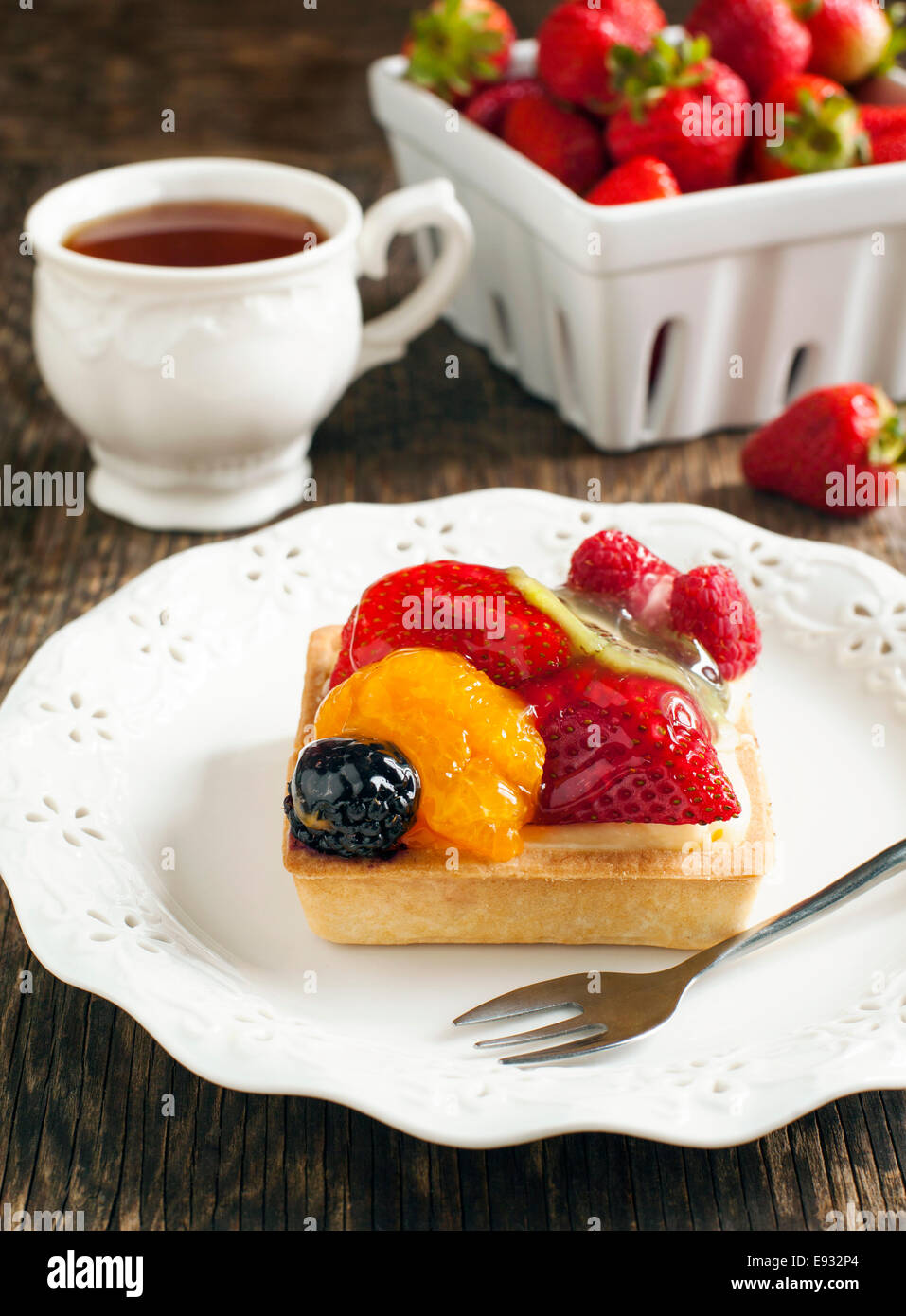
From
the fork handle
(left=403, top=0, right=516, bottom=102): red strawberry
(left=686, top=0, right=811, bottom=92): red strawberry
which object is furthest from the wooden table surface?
(left=686, top=0, right=811, bottom=92): red strawberry

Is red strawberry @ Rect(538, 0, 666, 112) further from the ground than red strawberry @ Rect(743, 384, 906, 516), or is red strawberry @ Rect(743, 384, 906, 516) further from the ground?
red strawberry @ Rect(538, 0, 666, 112)

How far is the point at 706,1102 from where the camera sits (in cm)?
119

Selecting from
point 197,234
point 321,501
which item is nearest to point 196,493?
point 321,501

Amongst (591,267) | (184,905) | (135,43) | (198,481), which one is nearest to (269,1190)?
(184,905)

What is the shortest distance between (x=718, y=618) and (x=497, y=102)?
1454 millimetres

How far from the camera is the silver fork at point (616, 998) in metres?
1.32

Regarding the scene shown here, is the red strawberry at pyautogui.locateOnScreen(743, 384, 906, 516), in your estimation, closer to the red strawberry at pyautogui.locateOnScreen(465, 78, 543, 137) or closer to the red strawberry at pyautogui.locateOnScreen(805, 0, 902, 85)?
the red strawberry at pyautogui.locateOnScreen(805, 0, 902, 85)

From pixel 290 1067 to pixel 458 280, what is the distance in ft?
5.57

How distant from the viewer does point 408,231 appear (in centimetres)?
246

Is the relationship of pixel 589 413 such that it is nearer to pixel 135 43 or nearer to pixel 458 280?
pixel 458 280

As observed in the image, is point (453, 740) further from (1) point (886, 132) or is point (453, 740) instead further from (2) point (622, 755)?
(1) point (886, 132)

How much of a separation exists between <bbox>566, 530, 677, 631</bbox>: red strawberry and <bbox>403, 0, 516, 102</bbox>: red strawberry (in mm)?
1371

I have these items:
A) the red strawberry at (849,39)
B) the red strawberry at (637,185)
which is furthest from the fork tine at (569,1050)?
the red strawberry at (849,39)

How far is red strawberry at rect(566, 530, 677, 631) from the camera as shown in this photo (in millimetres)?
1656
